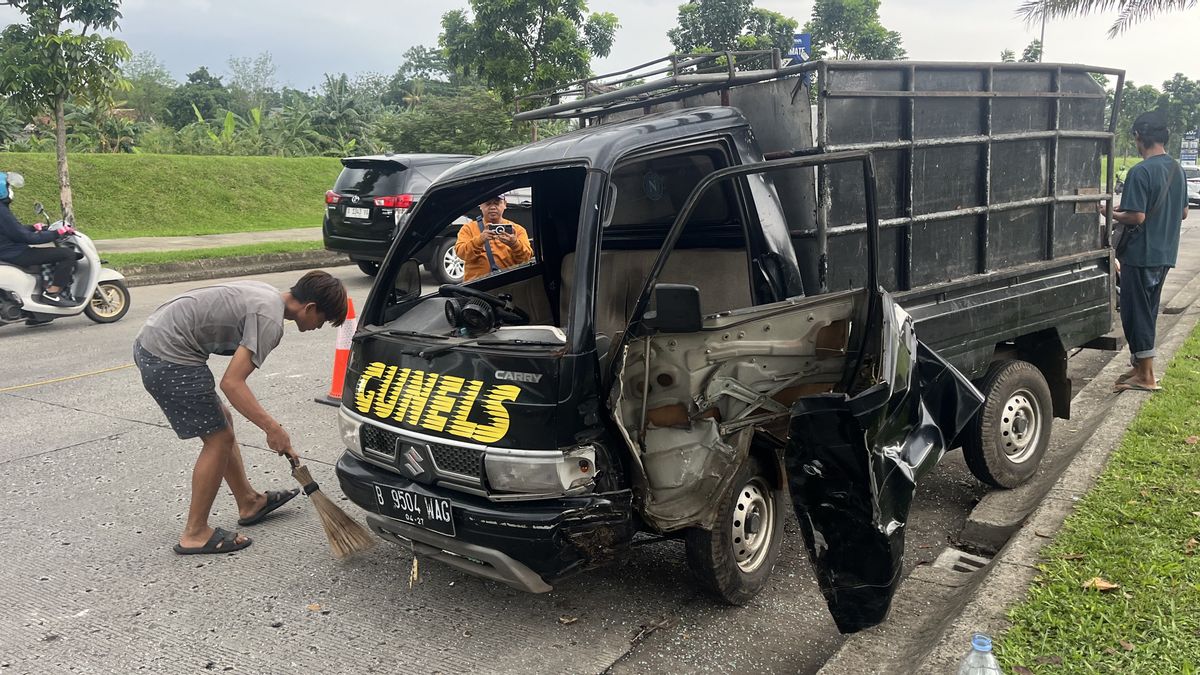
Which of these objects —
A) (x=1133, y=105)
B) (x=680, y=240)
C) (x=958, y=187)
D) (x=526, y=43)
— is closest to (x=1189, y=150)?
(x=1133, y=105)

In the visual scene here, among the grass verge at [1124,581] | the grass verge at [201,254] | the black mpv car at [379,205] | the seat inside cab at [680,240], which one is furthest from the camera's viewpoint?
the grass verge at [201,254]

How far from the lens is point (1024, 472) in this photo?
16.1 feet

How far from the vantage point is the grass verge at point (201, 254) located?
13.7 m

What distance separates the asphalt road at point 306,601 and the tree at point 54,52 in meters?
9.45

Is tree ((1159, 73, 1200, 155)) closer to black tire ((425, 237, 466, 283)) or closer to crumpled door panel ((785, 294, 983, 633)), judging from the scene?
black tire ((425, 237, 466, 283))

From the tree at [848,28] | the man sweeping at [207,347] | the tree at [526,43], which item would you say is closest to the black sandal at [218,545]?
the man sweeping at [207,347]

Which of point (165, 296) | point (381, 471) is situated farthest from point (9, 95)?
point (381, 471)

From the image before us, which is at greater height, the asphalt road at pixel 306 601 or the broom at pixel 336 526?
the broom at pixel 336 526

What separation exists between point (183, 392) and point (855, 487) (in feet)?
9.89

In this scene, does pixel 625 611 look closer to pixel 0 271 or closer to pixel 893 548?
pixel 893 548

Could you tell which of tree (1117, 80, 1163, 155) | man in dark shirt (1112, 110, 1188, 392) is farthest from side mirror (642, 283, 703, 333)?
tree (1117, 80, 1163, 155)

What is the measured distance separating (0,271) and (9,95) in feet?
18.8

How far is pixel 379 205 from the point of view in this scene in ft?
40.5

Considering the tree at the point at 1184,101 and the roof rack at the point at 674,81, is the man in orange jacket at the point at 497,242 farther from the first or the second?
the tree at the point at 1184,101
